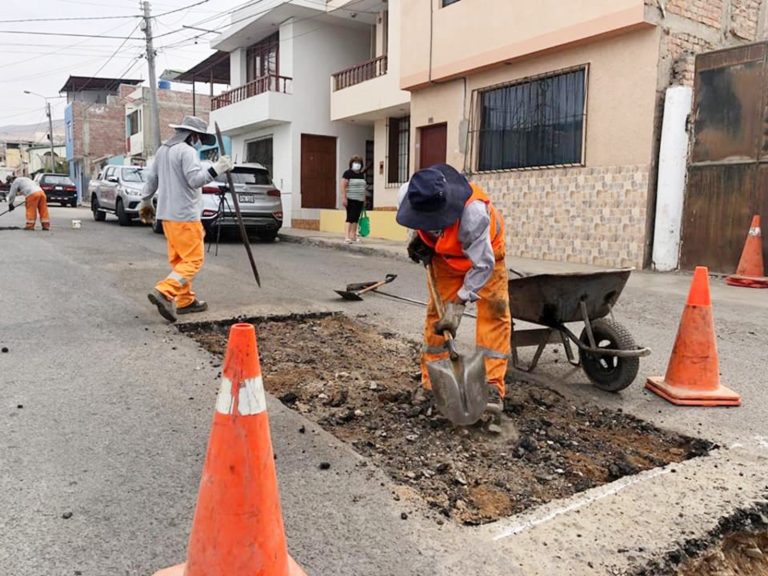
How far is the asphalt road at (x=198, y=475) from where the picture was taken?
2303 mm

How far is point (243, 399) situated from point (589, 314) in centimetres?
271

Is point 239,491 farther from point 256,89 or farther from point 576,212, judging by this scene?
point 256,89

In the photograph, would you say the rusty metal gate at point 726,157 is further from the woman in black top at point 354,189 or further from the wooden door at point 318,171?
the wooden door at point 318,171

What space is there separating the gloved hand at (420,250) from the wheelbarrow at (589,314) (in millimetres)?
681

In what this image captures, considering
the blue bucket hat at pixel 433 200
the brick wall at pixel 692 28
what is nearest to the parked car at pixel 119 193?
the brick wall at pixel 692 28

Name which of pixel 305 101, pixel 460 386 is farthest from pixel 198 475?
pixel 305 101

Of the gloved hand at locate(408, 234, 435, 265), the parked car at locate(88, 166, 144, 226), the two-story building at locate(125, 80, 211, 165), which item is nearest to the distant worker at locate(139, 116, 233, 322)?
the gloved hand at locate(408, 234, 435, 265)

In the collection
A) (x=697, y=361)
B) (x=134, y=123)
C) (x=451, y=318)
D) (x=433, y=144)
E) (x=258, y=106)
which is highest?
(x=134, y=123)

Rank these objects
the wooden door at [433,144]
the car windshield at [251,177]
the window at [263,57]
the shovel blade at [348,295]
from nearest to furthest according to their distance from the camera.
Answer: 1. the shovel blade at [348,295]
2. the car windshield at [251,177]
3. the wooden door at [433,144]
4. the window at [263,57]

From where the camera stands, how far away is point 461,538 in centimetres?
240

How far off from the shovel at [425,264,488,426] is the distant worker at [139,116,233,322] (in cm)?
341

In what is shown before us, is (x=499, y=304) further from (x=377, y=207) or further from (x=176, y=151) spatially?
(x=377, y=207)

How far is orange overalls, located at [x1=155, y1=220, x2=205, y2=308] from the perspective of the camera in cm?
592

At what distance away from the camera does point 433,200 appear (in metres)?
3.11
